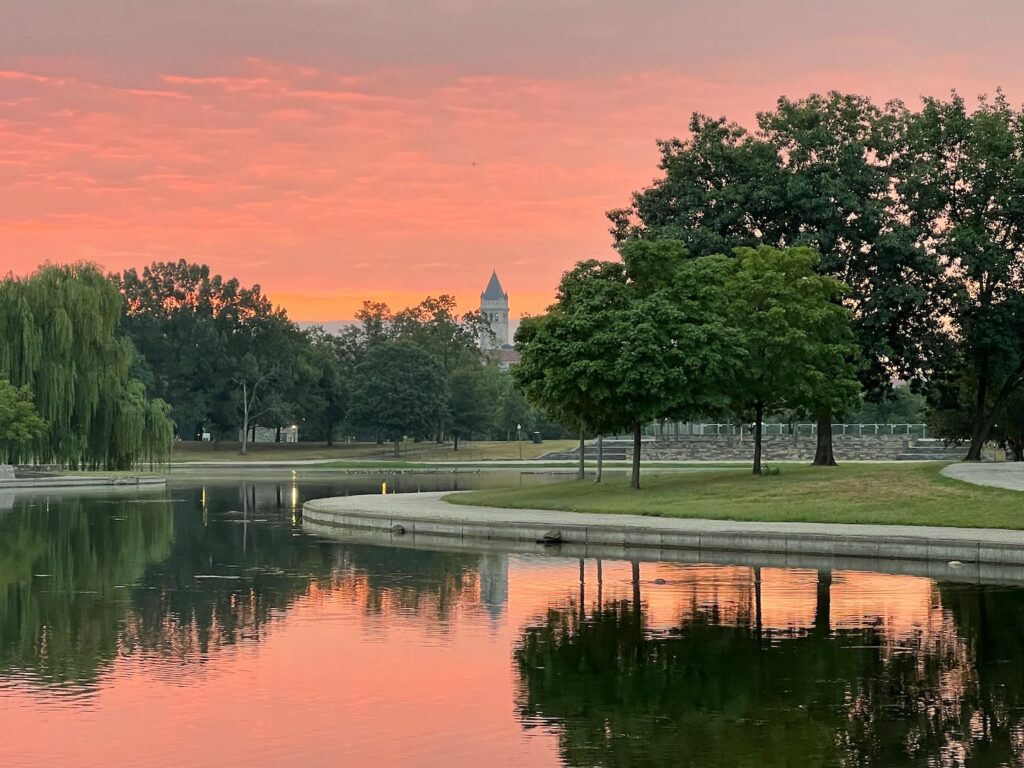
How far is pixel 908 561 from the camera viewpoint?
27734 millimetres

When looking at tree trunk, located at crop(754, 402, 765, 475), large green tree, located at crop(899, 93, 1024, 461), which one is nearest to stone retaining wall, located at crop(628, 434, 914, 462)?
large green tree, located at crop(899, 93, 1024, 461)

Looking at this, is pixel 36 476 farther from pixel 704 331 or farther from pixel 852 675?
pixel 852 675

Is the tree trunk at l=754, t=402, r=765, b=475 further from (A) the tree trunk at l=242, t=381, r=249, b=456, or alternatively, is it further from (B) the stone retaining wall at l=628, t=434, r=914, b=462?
(A) the tree trunk at l=242, t=381, r=249, b=456

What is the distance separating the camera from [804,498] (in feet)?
128

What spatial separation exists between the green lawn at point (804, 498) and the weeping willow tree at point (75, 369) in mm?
28070

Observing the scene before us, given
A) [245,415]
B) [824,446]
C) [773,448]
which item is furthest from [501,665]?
[245,415]

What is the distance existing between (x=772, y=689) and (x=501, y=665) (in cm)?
314

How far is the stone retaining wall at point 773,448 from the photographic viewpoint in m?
108

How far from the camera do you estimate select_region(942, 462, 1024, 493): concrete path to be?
3962cm

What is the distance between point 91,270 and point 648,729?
63033mm

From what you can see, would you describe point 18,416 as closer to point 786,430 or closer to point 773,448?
point 773,448

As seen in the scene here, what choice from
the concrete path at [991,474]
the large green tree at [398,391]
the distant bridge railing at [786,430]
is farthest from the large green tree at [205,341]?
the concrete path at [991,474]

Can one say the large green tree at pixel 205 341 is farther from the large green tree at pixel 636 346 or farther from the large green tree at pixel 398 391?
the large green tree at pixel 636 346

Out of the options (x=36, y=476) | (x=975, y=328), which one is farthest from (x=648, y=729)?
(x=36, y=476)
